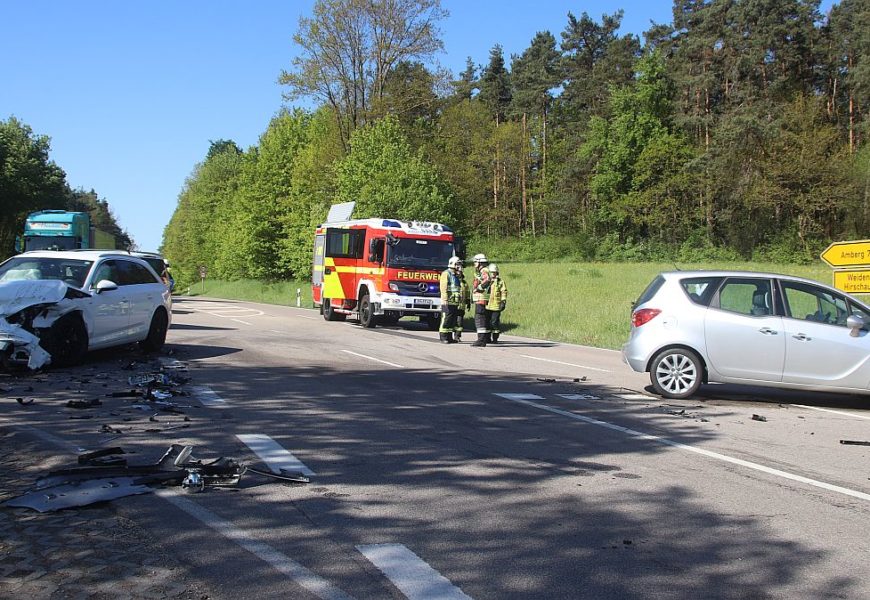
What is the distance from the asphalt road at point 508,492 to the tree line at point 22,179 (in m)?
60.1

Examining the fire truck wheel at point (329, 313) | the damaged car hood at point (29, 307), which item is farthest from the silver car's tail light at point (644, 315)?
the fire truck wheel at point (329, 313)

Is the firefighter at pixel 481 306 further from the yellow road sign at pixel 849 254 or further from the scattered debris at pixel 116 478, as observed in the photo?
the scattered debris at pixel 116 478

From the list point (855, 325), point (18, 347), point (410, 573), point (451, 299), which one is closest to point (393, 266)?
point (451, 299)

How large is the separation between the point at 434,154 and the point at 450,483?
57254 millimetres

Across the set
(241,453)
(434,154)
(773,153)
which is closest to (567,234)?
(434,154)

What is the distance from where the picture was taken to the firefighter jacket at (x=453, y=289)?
766 inches

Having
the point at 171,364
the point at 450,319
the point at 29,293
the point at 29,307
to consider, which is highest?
the point at 29,293

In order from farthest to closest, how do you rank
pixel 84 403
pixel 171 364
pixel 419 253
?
1. pixel 419 253
2. pixel 171 364
3. pixel 84 403

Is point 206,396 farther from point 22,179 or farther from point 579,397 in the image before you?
point 22,179

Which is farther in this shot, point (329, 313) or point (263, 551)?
point (329, 313)

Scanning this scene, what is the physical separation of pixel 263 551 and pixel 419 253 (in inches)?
782

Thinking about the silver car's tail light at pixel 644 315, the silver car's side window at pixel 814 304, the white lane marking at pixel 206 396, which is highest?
the silver car's side window at pixel 814 304

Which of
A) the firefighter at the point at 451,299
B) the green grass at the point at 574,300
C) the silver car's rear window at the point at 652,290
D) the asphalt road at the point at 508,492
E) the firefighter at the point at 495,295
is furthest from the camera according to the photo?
the green grass at the point at 574,300

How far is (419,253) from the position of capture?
2420 cm
